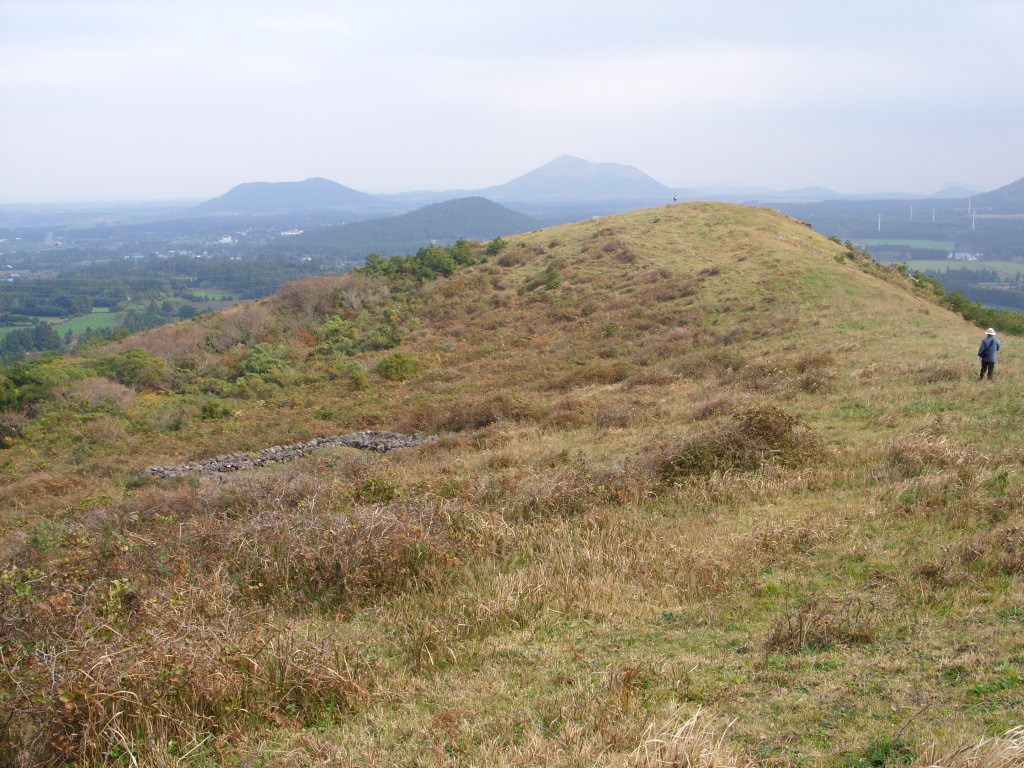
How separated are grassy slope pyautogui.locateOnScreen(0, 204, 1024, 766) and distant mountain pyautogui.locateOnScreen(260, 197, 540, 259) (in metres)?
141

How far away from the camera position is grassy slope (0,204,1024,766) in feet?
11.4

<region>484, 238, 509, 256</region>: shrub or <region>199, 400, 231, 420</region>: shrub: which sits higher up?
<region>484, 238, 509, 256</region>: shrub

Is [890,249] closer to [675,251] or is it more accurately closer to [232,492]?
[675,251]

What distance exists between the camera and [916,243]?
93.1 m

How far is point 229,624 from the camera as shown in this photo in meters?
4.56

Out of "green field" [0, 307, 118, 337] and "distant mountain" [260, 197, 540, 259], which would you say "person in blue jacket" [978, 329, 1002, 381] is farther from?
"distant mountain" [260, 197, 540, 259]

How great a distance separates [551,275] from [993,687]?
29.9 metres

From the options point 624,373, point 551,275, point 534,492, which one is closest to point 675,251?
point 551,275

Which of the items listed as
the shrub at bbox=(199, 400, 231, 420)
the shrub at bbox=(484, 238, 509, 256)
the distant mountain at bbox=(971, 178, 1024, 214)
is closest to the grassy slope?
the shrub at bbox=(199, 400, 231, 420)

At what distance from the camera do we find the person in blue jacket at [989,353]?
10891 mm

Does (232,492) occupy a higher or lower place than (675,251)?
lower

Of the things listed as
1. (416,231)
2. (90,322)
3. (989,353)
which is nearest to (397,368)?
(989,353)

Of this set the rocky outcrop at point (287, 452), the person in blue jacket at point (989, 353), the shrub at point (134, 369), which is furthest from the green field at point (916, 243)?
the rocky outcrop at point (287, 452)

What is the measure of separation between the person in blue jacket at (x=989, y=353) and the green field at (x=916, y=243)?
89396 mm
